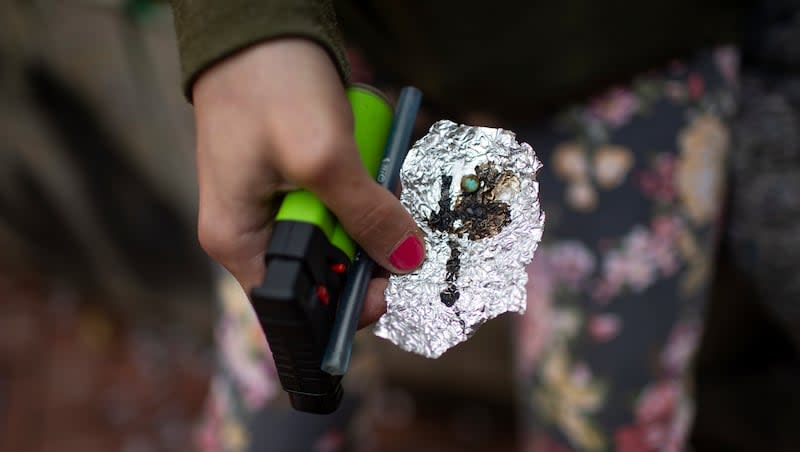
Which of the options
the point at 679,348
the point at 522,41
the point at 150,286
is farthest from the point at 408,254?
the point at 150,286

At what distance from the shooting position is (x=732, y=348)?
44.3 inches

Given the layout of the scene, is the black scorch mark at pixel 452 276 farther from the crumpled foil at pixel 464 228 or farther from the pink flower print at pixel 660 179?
the pink flower print at pixel 660 179

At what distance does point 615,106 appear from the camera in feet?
2.27

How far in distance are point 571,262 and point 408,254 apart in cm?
39

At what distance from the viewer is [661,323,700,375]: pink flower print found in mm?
719

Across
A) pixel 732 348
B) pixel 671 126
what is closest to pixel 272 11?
pixel 671 126

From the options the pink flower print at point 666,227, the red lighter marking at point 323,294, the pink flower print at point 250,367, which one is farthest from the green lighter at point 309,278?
the pink flower print at point 666,227

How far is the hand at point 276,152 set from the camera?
0.34m

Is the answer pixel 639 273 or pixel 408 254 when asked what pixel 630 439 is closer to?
pixel 639 273

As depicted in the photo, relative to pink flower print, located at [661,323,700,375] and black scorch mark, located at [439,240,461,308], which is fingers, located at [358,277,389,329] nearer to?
black scorch mark, located at [439,240,461,308]

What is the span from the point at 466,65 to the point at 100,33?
2.25 ft

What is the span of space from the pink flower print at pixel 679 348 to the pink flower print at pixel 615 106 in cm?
22

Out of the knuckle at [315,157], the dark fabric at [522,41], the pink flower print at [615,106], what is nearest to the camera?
the knuckle at [315,157]

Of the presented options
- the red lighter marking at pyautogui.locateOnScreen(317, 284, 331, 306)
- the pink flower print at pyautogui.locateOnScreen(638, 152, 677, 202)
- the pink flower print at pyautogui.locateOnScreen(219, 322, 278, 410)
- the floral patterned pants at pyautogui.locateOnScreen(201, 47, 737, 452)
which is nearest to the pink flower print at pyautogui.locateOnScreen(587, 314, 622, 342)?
the floral patterned pants at pyautogui.locateOnScreen(201, 47, 737, 452)
